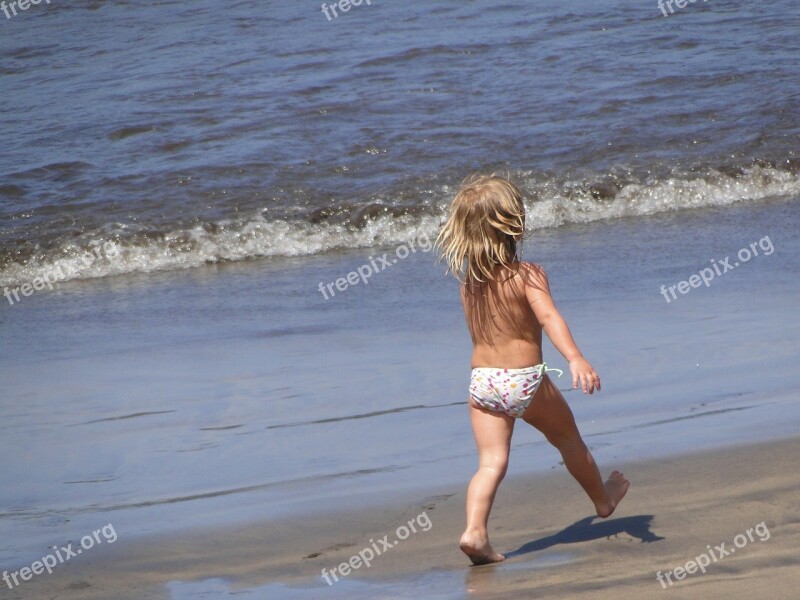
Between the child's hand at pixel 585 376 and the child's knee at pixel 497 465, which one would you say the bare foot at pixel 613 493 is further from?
the child's hand at pixel 585 376

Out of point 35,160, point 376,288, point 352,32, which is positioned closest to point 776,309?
point 376,288

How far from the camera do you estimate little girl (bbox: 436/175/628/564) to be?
11.5 feet

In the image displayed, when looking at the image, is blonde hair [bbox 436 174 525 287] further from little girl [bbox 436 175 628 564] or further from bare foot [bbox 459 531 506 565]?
bare foot [bbox 459 531 506 565]

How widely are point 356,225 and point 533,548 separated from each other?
6304 mm

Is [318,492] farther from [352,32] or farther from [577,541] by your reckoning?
[352,32]

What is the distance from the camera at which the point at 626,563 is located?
10.5 feet

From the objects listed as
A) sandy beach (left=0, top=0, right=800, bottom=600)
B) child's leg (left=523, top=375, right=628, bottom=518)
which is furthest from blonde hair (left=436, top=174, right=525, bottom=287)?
sandy beach (left=0, top=0, right=800, bottom=600)

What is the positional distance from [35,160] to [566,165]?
5.45m

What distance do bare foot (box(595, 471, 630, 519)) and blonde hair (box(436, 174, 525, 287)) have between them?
777 millimetres

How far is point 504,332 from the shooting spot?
356 cm

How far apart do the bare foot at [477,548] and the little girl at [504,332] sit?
0.23 metres

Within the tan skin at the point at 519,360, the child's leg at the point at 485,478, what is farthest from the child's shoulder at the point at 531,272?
the child's leg at the point at 485,478

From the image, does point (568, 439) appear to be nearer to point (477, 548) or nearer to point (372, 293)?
point (477, 548)

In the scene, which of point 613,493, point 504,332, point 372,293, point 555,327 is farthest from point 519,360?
point 372,293
